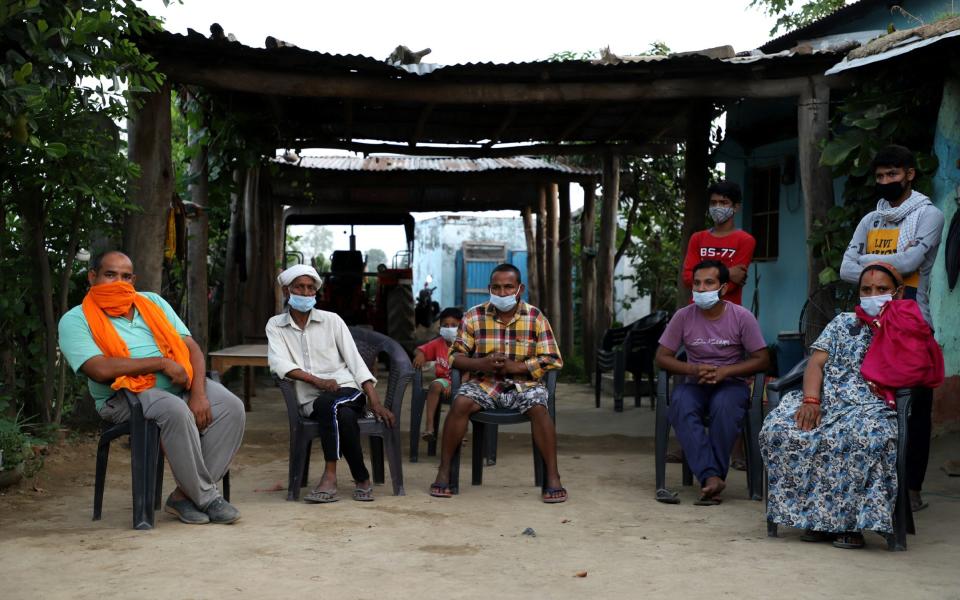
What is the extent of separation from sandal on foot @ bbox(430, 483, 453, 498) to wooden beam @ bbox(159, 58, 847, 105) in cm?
329

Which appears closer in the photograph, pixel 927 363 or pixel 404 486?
pixel 927 363

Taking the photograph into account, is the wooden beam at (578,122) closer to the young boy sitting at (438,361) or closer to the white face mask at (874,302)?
the young boy sitting at (438,361)

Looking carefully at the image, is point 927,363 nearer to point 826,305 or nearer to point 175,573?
point 826,305

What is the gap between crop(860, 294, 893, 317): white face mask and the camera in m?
4.72

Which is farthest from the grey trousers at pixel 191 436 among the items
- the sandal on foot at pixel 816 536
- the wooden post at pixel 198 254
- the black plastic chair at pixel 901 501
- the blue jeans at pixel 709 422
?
the wooden post at pixel 198 254

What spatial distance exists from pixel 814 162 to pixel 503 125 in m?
3.08

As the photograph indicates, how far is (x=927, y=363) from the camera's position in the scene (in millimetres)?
4641

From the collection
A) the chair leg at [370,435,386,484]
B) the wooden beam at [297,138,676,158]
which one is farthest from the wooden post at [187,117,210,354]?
the chair leg at [370,435,386,484]

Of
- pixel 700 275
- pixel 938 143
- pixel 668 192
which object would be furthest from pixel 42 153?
pixel 668 192

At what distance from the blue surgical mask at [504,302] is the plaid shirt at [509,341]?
72mm

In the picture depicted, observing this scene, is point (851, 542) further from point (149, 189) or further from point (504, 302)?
point (149, 189)

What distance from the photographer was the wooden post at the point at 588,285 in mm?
13398

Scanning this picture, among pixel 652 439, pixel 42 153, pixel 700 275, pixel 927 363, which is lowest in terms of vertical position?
pixel 652 439

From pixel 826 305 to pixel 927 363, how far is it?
8.44ft
